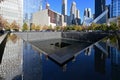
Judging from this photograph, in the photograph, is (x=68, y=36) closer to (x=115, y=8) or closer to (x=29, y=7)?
(x=115, y=8)

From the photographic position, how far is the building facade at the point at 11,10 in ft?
242

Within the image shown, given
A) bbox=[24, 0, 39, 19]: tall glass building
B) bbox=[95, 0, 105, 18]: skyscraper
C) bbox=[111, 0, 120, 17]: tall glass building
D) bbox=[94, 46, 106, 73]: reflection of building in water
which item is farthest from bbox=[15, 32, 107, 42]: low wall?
bbox=[95, 0, 105, 18]: skyscraper

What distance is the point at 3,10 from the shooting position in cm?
7369

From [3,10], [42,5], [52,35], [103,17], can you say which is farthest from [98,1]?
[52,35]

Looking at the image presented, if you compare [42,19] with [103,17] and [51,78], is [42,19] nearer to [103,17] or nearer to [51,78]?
[103,17]

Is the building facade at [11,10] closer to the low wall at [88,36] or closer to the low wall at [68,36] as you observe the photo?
the low wall at [68,36]

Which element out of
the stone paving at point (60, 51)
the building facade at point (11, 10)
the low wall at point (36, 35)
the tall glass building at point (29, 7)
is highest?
the tall glass building at point (29, 7)

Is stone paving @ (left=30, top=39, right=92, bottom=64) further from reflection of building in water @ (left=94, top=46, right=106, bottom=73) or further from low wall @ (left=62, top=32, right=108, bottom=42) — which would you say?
low wall @ (left=62, top=32, right=108, bottom=42)

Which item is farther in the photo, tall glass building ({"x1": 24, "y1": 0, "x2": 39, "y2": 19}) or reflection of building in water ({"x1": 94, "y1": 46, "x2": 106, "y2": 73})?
tall glass building ({"x1": 24, "y1": 0, "x2": 39, "y2": 19})

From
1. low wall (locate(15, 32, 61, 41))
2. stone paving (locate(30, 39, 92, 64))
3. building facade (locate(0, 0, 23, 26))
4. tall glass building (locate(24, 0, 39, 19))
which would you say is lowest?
stone paving (locate(30, 39, 92, 64))

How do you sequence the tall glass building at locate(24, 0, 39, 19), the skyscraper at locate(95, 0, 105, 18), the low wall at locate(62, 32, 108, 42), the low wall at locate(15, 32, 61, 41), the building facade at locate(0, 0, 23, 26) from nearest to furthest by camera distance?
the low wall at locate(15, 32, 61, 41)
the low wall at locate(62, 32, 108, 42)
the building facade at locate(0, 0, 23, 26)
the tall glass building at locate(24, 0, 39, 19)
the skyscraper at locate(95, 0, 105, 18)

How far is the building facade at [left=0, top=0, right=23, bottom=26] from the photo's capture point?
2903 inches

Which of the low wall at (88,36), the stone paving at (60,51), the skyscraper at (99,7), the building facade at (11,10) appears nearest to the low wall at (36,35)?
the low wall at (88,36)

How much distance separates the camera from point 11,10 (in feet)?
259
